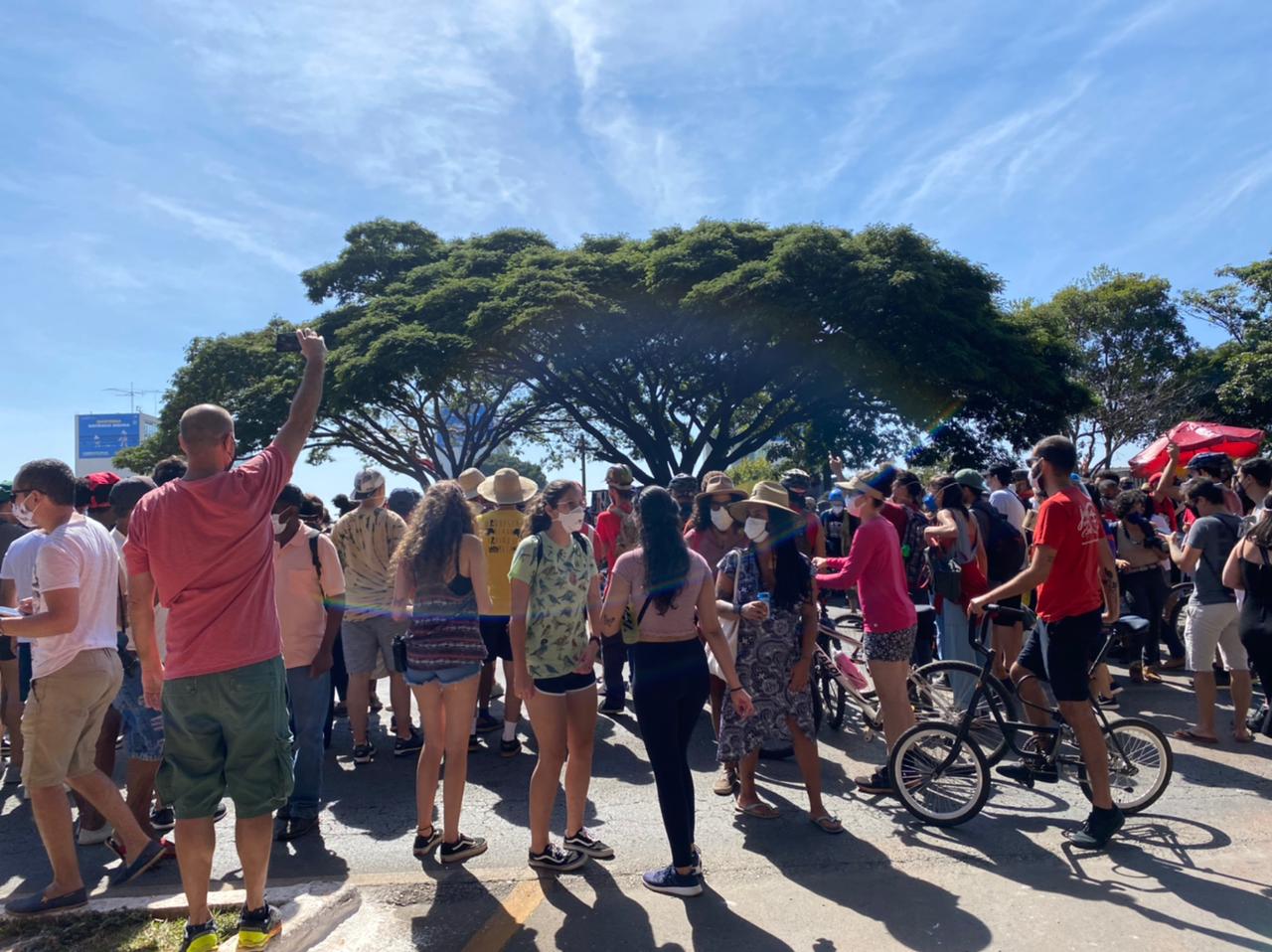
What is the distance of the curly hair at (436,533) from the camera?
4488 millimetres

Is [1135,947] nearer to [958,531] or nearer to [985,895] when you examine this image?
[985,895]

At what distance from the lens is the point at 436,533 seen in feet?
14.8

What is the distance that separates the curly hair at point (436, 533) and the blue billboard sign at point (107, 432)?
267 ft

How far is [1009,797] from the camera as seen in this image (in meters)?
5.29

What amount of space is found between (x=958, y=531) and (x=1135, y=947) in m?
3.41

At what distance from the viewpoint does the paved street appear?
3.64m

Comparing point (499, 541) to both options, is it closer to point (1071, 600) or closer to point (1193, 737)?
point (1071, 600)

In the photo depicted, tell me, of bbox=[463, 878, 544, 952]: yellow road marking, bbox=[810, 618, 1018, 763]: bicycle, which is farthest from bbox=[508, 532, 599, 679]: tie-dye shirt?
bbox=[810, 618, 1018, 763]: bicycle

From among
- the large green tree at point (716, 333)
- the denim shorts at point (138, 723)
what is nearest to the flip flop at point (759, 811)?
the denim shorts at point (138, 723)

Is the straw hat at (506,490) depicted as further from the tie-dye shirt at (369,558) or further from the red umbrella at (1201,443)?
the red umbrella at (1201,443)

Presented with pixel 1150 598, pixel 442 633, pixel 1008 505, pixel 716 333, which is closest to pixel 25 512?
pixel 442 633

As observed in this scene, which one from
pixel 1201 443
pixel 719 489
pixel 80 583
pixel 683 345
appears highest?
pixel 683 345

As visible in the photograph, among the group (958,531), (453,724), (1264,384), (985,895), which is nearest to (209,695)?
(453,724)

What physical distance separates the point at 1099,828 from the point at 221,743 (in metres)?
4.16
